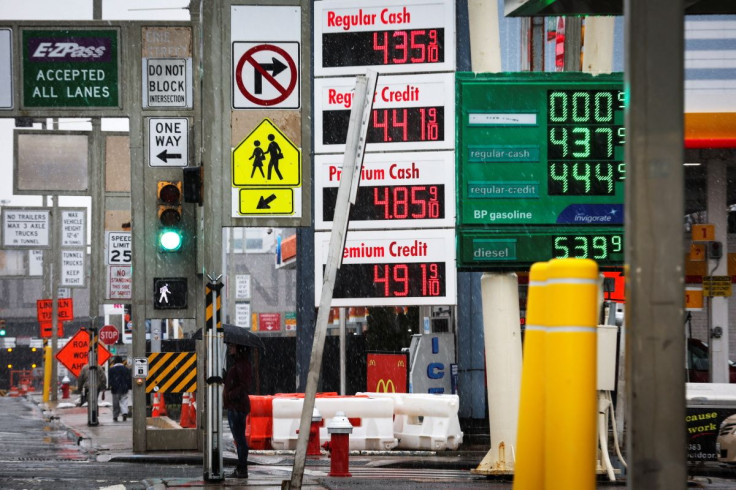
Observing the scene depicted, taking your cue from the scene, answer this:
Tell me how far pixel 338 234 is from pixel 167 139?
31.7 ft

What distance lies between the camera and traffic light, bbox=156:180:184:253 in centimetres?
1578

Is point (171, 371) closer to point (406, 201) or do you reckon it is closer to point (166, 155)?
point (166, 155)

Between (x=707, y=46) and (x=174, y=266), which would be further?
(x=707, y=46)

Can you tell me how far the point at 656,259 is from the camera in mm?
4852

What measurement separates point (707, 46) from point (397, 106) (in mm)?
6917

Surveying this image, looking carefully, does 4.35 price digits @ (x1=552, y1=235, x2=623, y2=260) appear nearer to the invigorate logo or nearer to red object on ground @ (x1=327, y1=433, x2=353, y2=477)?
red object on ground @ (x1=327, y1=433, x2=353, y2=477)

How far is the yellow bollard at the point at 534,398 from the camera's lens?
555 centimetres

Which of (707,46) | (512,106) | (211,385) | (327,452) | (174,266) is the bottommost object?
(327,452)

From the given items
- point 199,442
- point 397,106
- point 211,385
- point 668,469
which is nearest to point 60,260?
point 199,442

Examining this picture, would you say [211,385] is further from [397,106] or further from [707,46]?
[707,46]

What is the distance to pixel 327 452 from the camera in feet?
69.1

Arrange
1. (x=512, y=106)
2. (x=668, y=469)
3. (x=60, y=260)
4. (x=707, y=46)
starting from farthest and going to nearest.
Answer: (x=60, y=260)
(x=707, y=46)
(x=512, y=106)
(x=668, y=469)

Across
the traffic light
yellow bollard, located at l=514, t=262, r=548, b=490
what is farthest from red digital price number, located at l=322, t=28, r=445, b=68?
yellow bollard, located at l=514, t=262, r=548, b=490

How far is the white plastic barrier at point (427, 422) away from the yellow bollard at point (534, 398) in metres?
15.8
